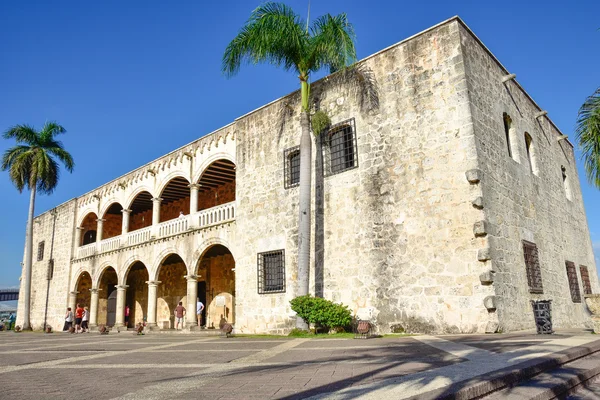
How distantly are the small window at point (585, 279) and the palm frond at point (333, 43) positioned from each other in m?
12.2

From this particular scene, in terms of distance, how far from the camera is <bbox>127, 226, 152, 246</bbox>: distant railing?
20.6 meters

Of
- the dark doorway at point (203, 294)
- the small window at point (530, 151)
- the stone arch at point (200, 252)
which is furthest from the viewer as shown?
the dark doorway at point (203, 294)

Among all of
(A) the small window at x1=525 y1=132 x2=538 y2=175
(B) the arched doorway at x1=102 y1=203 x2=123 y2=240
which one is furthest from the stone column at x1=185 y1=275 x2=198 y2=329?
(A) the small window at x1=525 y1=132 x2=538 y2=175

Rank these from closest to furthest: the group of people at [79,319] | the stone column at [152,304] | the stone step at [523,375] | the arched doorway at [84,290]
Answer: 1. the stone step at [523,375]
2. the stone column at [152,304]
3. the group of people at [79,319]
4. the arched doorway at [84,290]

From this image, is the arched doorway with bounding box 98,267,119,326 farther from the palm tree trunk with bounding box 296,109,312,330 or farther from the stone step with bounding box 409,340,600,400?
the stone step with bounding box 409,340,600,400

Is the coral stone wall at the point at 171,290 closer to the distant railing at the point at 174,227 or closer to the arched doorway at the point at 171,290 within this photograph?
the arched doorway at the point at 171,290

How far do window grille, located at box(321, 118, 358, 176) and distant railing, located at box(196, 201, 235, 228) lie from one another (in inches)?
182

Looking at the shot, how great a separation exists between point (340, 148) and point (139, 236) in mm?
11624

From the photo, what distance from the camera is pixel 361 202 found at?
12992 millimetres

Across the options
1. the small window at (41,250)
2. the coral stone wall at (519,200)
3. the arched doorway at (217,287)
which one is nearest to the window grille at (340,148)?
the coral stone wall at (519,200)

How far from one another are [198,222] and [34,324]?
690 inches

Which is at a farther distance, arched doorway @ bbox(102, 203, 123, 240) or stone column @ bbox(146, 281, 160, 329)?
arched doorway @ bbox(102, 203, 123, 240)

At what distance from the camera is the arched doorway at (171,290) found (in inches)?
920

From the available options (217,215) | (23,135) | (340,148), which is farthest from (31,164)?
(340,148)
